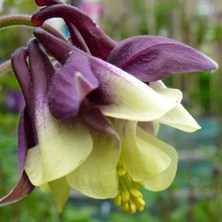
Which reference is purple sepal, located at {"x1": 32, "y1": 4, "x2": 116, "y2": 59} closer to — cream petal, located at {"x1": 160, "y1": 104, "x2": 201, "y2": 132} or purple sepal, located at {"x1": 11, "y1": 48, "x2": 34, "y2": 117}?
purple sepal, located at {"x1": 11, "y1": 48, "x2": 34, "y2": 117}

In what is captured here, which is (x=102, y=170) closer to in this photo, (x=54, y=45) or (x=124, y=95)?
(x=124, y=95)

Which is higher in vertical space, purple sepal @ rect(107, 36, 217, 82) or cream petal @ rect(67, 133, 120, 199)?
purple sepal @ rect(107, 36, 217, 82)

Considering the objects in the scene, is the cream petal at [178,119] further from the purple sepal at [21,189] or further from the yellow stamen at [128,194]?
the purple sepal at [21,189]

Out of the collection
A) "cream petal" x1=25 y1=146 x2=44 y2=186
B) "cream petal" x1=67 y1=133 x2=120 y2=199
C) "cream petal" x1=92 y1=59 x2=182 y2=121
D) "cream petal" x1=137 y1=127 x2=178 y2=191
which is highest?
"cream petal" x1=92 y1=59 x2=182 y2=121

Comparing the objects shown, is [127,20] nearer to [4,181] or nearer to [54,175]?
[4,181]

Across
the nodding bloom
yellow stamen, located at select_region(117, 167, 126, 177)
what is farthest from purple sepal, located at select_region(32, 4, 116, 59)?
yellow stamen, located at select_region(117, 167, 126, 177)

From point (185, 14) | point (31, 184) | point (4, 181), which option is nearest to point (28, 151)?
point (31, 184)

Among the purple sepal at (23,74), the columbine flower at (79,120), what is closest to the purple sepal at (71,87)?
the columbine flower at (79,120)
